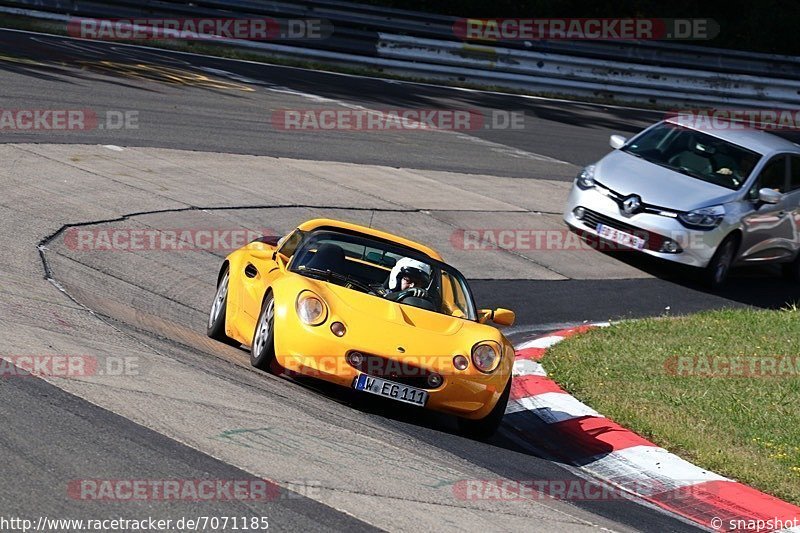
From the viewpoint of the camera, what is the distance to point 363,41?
81.8 feet

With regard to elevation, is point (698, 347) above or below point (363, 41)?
below

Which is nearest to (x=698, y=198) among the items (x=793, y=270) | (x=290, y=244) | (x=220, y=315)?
(x=793, y=270)

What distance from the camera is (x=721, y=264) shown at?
15.0 meters

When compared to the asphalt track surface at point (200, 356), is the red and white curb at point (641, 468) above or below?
below

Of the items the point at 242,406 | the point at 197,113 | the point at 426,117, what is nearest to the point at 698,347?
the point at 242,406

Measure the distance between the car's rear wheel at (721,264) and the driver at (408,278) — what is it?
6.74 m

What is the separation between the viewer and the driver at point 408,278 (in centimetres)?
887

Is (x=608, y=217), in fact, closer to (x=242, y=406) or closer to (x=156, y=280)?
(x=156, y=280)

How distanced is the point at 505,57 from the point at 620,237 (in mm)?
12176

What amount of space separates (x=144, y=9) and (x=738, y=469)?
57.5 feet

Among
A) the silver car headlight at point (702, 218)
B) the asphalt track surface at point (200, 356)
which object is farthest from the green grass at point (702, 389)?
the silver car headlight at point (702, 218)

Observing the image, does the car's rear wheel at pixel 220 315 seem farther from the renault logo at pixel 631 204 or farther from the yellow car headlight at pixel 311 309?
the renault logo at pixel 631 204

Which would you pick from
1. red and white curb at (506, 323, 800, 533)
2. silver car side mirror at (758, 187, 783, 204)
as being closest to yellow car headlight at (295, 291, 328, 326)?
red and white curb at (506, 323, 800, 533)

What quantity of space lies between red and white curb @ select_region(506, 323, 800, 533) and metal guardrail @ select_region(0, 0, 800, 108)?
15.5 m
